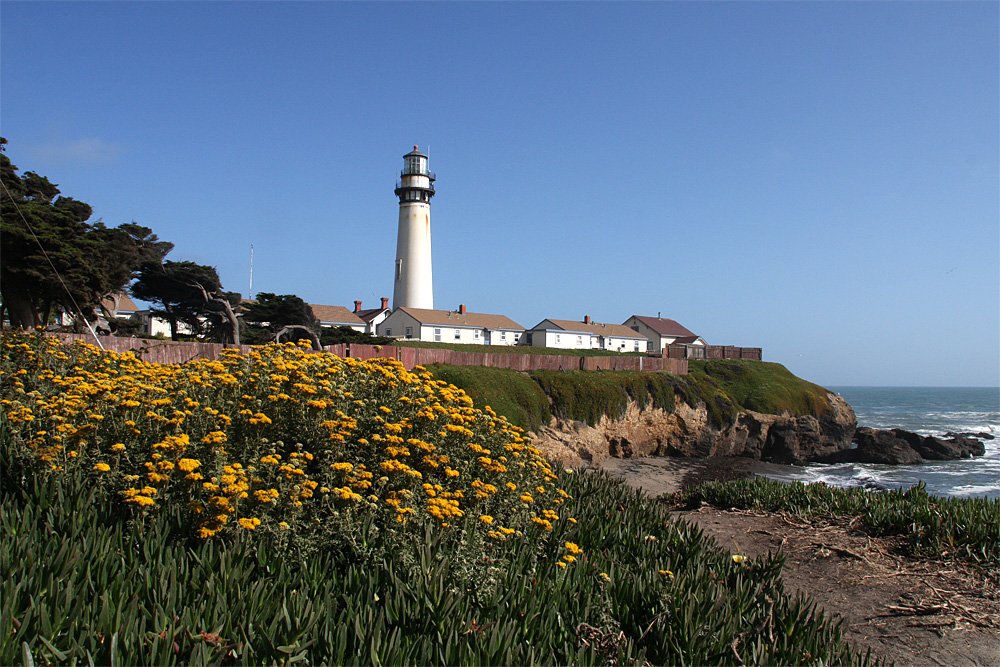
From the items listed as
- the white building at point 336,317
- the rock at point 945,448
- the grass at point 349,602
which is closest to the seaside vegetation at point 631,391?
the rock at point 945,448

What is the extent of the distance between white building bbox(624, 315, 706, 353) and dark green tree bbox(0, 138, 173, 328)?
5894cm

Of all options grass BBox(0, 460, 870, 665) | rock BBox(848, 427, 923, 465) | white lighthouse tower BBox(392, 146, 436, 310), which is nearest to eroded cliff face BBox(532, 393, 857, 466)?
rock BBox(848, 427, 923, 465)

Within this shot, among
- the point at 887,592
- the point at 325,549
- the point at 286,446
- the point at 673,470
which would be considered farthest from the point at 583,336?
the point at 325,549

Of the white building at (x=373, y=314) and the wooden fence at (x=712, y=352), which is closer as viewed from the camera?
the wooden fence at (x=712, y=352)

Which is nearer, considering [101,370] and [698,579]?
[698,579]

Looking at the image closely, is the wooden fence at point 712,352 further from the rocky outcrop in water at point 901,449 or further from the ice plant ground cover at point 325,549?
the ice plant ground cover at point 325,549

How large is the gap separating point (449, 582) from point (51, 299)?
2010 cm

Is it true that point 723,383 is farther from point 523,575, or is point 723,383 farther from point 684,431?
point 523,575

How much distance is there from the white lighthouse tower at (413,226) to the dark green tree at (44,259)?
2929 centimetres

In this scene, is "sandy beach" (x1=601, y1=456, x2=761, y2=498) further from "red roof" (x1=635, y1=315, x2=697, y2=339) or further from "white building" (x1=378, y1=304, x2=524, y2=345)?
"red roof" (x1=635, y1=315, x2=697, y2=339)

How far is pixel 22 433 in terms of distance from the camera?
16.4 feet

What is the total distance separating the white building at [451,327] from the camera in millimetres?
55000

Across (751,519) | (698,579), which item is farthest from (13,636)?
(751,519)

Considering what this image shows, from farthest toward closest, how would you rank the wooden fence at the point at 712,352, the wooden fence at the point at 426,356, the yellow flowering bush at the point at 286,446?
the wooden fence at the point at 712,352, the wooden fence at the point at 426,356, the yellow flowering bush at the point at 286,446
